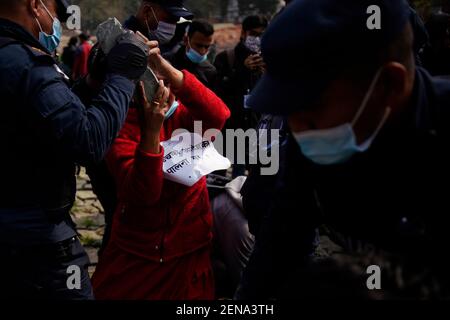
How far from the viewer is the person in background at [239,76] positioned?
5.27 meters

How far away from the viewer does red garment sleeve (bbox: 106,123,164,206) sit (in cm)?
241

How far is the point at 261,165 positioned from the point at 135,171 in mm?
601

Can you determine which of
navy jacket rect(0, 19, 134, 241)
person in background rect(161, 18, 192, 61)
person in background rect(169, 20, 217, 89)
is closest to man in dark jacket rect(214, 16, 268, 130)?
person in background rect(169, 20, 217, 89)

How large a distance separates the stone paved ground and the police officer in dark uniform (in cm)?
231

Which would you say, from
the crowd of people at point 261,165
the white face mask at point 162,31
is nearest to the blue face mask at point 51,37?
the crowd of people at point 261,165

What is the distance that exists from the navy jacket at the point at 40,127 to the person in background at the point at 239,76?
3280 mm

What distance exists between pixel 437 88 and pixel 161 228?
59.8 inches

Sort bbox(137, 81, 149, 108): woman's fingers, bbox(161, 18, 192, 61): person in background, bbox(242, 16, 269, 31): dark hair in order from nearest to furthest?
bbox(137, 81, 149, 108): woman's fingers < bbox(161, 18, 192, 61): person in background < bbox(242, 16, 269, 31): dark hair

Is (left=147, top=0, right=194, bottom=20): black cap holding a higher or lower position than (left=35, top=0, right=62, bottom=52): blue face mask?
higher

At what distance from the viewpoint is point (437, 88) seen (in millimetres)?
1526

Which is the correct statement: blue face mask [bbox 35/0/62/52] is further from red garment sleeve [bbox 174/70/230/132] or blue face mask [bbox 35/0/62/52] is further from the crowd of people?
red garment sleeve [bbox 174/70/230/132]

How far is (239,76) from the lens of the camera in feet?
17.5

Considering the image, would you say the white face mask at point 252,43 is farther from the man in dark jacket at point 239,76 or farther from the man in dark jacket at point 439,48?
the man in dark jacket at point 439,48

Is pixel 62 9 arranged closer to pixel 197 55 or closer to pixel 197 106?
pixel 197 106
